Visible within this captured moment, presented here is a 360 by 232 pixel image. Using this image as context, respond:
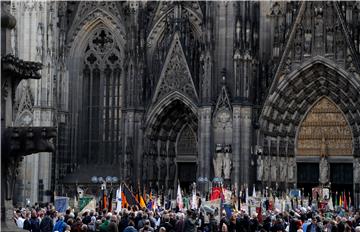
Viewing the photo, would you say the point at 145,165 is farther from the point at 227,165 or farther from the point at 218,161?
the point at 227,165

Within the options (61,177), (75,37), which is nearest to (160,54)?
(75,37)

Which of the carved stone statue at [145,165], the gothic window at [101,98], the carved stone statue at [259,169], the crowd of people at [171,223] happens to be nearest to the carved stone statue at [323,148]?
the carved stone statue at [259,169]

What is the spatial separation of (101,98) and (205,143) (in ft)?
29.4

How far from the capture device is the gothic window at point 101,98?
150 ft

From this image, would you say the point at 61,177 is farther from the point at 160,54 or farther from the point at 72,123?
the point at 160,54

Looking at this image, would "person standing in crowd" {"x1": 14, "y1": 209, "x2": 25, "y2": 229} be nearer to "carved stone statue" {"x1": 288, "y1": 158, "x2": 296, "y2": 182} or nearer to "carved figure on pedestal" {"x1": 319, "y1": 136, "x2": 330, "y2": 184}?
"carved stone statue" {"x1": 288, "y1": 158, "x2": 296, "y2": 182}

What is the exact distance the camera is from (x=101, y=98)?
45875 mm

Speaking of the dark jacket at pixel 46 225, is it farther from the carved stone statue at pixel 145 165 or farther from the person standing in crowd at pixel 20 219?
the carved stone statue at pixel 145 165

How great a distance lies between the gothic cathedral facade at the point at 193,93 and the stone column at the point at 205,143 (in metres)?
0.06

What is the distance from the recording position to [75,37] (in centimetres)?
4569

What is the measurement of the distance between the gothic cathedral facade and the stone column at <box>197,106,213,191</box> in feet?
0.19

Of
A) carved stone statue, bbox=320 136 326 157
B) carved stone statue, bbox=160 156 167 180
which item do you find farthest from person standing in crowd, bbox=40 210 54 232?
carved stone statue, bbox=320 136 326 157

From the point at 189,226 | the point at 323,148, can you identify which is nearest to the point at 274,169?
the point at 323,148

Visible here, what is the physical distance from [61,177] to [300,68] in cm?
1479
